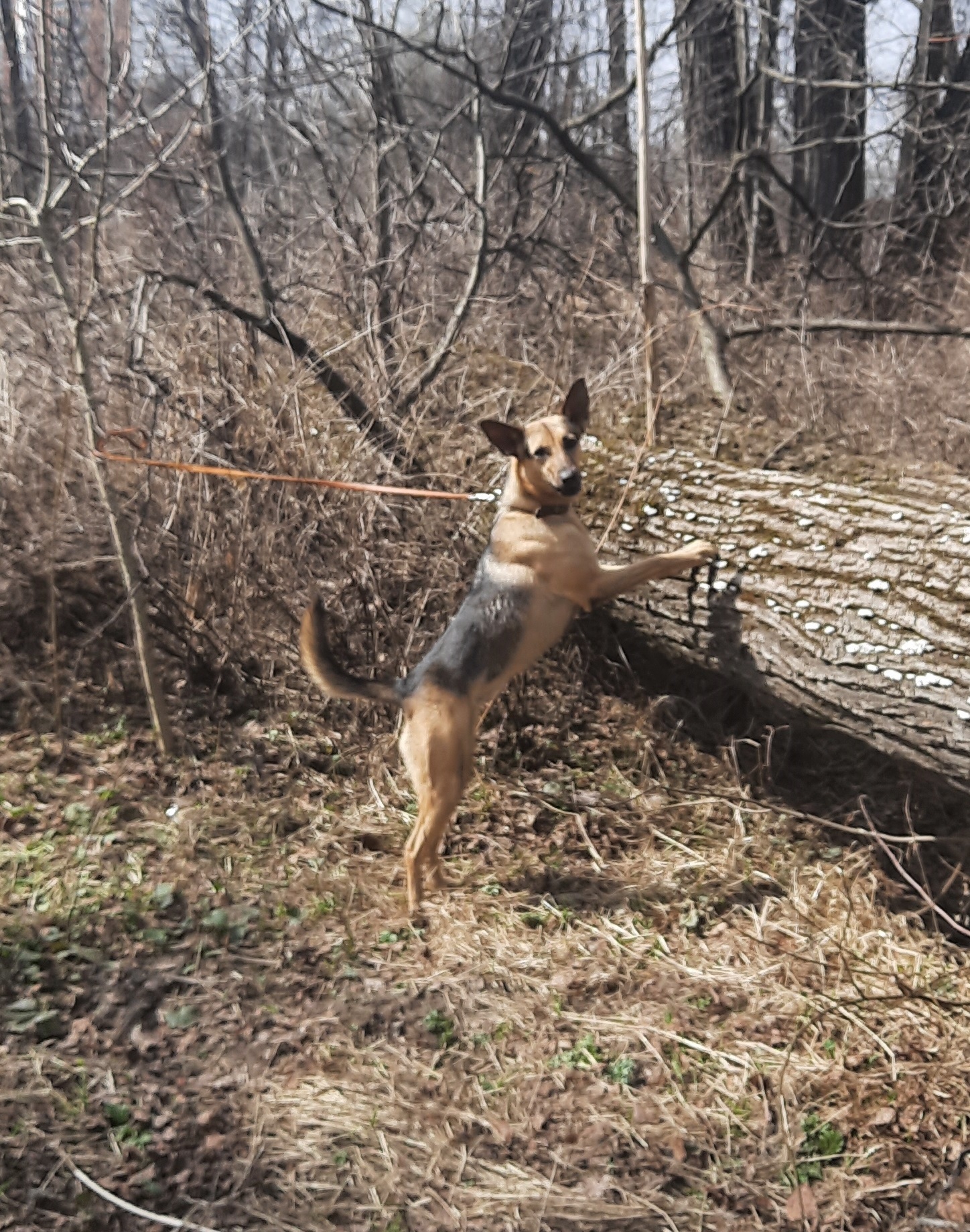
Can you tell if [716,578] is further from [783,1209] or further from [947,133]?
[947,133]

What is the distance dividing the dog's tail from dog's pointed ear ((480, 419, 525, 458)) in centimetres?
94

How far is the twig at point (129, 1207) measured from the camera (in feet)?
9.18

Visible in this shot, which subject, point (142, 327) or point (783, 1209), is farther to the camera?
point (142, 327)

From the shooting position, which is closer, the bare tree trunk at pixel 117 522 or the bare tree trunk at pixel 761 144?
the bare tree trunk at pixel 117 522

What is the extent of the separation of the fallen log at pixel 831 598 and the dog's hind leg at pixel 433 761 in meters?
1.09

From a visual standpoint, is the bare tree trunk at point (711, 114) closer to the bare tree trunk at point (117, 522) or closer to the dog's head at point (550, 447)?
the dog's head at point (550, 447)

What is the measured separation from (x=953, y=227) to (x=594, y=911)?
29.8ft

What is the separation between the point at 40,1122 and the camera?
3.13 metres

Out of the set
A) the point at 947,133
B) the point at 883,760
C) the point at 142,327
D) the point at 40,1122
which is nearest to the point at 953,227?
the point at 947,133

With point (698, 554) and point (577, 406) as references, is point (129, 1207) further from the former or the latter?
point (577, 406)

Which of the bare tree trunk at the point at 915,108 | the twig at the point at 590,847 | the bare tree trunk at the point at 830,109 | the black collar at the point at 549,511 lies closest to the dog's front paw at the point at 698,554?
the black collar at the point at 549,511

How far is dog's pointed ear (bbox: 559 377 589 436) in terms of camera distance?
4.15 metres

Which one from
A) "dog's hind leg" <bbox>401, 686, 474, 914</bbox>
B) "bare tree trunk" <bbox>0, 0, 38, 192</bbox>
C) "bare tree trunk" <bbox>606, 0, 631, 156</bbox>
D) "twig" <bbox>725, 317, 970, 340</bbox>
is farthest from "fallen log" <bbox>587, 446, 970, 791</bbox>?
"bare tree trunk" <bbox>606, 0, 631, 156</bbox>

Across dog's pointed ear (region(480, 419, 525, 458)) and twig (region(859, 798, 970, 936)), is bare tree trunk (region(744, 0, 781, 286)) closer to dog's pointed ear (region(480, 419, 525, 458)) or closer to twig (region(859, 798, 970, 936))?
dog's pointed ear (region(480, 419, 525, 458))
